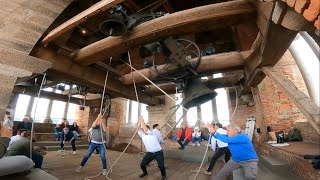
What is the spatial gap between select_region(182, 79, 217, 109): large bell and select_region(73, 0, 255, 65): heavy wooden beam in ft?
3.00

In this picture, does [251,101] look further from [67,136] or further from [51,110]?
[51,110]

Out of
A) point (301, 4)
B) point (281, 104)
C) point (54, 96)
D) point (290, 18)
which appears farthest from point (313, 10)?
point (54, 96)

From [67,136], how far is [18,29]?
5930mm

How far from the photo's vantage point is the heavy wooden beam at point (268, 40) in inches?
77.1

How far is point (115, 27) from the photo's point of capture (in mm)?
2564

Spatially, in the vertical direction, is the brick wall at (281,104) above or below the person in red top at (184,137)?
above

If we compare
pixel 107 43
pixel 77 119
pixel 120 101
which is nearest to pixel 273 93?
pixel 107 43

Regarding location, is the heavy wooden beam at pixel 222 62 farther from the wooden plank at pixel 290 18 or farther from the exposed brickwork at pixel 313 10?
the exposed brickwork at pixel 313 10

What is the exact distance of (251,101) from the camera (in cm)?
641

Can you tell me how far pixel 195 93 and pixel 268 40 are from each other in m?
1.25

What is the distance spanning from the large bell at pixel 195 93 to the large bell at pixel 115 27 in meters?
1.43

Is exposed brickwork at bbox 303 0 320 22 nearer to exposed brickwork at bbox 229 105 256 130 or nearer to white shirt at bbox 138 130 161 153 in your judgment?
white shirt at bbox 138 130 161 153

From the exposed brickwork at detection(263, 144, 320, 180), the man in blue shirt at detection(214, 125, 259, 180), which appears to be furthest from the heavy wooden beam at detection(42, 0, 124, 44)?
the exposed brickwork at detection(263, 144, 320, 180)

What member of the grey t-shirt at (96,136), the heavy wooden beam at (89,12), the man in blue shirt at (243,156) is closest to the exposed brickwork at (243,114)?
the man in blue shirt at (243,156)
